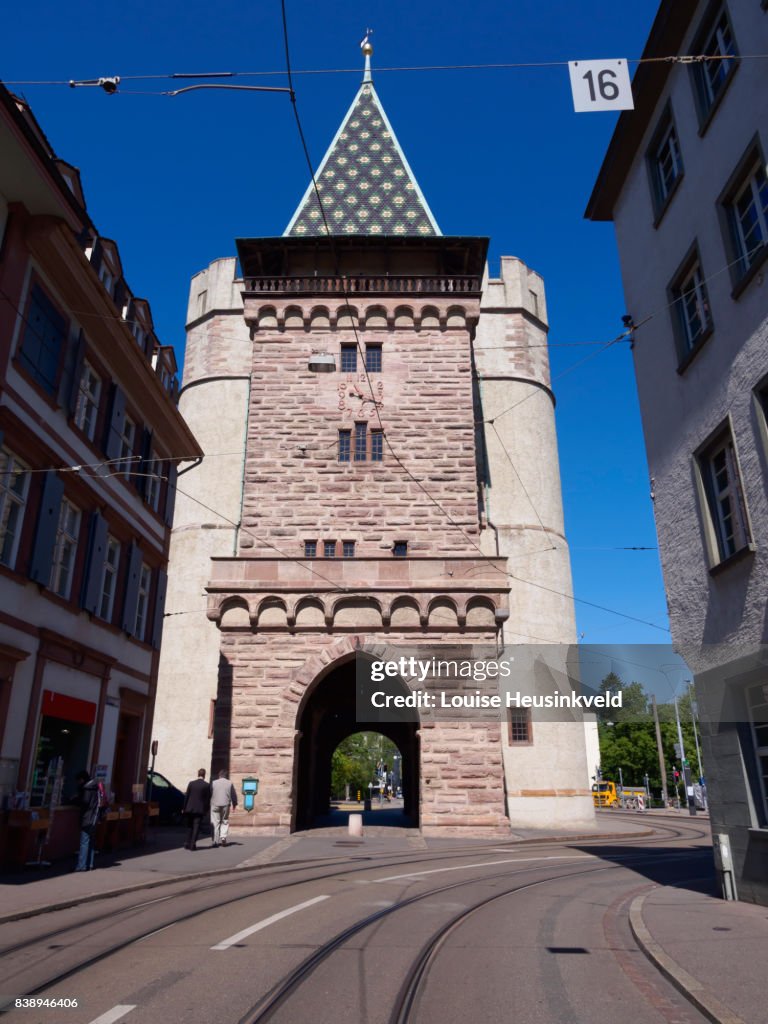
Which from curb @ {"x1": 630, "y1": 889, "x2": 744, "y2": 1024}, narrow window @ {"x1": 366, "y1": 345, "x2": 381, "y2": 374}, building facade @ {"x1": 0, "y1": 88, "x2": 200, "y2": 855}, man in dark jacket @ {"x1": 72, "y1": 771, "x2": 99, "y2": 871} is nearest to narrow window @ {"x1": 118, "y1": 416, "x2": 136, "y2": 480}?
building facade @ {"x1": 0, "y1": 88, "x2": 200, "y2": 855}

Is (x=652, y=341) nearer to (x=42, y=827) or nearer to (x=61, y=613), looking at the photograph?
(x=61, y=613)

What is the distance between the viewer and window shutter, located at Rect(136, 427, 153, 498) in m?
17.5

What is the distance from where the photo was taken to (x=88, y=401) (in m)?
14.9

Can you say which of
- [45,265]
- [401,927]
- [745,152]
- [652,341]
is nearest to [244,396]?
[45,265]

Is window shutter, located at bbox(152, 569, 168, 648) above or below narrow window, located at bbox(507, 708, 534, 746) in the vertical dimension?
above

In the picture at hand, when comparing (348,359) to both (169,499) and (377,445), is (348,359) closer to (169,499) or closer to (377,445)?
(377,445)

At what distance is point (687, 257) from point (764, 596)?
5.33 meters

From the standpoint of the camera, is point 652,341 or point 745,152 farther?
point 652,341

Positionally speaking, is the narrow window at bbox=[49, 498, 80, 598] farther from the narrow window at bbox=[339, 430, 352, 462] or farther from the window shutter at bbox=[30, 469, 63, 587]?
the narrow window at bbox=[339, 430, 352, 462]

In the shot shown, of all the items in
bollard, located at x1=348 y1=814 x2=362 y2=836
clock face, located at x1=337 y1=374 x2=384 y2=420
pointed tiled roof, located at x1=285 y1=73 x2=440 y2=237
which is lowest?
bollard, located at x1=348 y1=814 x2=362 y2=836

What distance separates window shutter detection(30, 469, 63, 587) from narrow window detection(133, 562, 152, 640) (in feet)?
14.6

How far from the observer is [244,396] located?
32531mm

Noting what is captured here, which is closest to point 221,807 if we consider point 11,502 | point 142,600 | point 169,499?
point 142,600

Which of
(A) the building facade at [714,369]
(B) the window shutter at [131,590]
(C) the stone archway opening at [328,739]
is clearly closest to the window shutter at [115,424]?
(B) the window shutter at [131,590]
